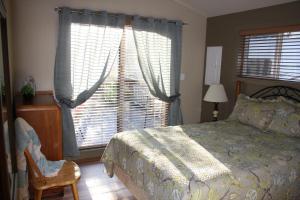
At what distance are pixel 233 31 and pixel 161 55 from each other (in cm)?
114

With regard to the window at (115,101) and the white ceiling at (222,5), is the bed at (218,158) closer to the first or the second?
the window at (115,101)

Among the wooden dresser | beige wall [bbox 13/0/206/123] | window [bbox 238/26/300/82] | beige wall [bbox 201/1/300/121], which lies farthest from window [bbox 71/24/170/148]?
window [bbox 238/26/300/82]

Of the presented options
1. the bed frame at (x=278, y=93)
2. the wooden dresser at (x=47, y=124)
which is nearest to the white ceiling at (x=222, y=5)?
the bed frame at (x=278, y=93)

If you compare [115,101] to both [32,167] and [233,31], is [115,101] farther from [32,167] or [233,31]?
[233,31]

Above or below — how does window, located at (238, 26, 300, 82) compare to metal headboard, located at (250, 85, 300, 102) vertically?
above

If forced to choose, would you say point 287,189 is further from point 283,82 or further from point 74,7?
A: point 74,7

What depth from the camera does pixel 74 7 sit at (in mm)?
3205

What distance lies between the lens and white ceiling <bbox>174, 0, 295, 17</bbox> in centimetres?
330

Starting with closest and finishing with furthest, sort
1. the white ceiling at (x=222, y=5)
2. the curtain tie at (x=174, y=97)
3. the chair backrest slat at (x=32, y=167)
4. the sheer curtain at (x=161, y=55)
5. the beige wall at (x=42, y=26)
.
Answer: the chair backrest slat at (x=32, y=167), the beige wall at (x=42, y=26), the white ceiling at (x=222, y=5), the sheer curtain at (x=161, y=55), the curtain tie at (x=174, y=97)

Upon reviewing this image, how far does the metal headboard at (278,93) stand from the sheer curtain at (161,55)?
1.20m

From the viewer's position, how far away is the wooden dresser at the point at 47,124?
8.42 ft

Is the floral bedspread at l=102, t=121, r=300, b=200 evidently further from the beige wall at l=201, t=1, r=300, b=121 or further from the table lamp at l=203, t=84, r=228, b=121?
the beige wall at l=201, t=1, r=300, b=121

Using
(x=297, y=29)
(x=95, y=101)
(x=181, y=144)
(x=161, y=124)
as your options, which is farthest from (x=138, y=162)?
(x=297, y=29)

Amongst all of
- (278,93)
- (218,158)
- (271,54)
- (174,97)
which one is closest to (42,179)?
(218,158)
